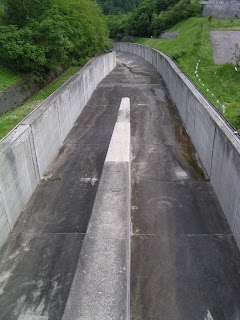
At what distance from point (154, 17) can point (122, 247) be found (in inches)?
2472

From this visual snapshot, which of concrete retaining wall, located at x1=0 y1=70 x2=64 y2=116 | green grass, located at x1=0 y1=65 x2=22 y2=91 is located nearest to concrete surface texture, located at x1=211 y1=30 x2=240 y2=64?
concrete retaining wall, located at x1=0 y1=70 x2=64 y2=116

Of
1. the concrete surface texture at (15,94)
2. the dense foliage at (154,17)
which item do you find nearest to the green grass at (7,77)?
the concrete surface texture at (15,94)

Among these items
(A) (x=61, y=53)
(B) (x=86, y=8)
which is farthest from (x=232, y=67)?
(B) (x=86, y=8)

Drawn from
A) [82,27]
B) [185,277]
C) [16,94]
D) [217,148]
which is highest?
[82,27]

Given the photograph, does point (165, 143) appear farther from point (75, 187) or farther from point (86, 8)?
point (86, 8)

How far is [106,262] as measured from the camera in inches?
232

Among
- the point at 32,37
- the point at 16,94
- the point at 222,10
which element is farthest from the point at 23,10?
the point at 222,10

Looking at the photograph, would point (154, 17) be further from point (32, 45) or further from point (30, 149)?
point (30, 149)

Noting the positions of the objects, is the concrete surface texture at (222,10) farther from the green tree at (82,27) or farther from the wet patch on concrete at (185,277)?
the wet patch on concrete at (185,277)

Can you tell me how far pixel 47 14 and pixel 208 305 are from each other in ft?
67.8

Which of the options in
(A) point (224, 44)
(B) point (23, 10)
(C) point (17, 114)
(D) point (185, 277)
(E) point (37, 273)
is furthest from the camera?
(A) point (224, 44)

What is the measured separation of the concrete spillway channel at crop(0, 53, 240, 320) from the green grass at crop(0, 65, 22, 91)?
8432mm

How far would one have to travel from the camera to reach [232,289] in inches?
254

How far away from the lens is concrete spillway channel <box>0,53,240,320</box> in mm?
5898
